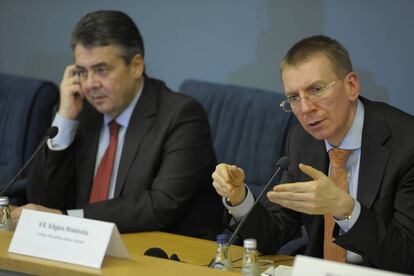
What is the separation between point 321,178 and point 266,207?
69 cm

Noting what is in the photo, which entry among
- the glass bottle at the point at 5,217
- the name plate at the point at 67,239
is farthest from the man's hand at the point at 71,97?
the name plate at the point at 67,239

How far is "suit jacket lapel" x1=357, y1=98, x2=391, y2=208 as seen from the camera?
9.60 ft

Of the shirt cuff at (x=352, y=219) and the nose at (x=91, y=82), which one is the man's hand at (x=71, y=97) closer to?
the nose at (x=91, y=82)

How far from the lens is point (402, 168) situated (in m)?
2.90

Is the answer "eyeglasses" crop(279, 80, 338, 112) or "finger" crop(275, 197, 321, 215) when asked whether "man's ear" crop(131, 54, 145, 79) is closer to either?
"eyeglasses" crop(279, 80, 338, 112)

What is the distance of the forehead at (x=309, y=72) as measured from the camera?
2.96m

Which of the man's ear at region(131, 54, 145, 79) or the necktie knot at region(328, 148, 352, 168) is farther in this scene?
the man's ear at region(131, 54, 145, 79)

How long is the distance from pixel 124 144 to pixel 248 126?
71 centimetres

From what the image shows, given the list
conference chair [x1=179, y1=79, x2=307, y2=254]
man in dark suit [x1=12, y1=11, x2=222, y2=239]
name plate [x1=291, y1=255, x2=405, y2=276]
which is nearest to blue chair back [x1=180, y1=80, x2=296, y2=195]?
conference chair [x1=179, y1=79, x2=307, y2=254]

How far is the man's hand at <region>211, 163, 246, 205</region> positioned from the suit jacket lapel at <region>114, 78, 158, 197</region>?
0.90 meters

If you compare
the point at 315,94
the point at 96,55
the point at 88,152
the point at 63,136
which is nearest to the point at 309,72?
the point at 315,94

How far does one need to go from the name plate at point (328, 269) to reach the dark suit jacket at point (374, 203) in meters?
0.60

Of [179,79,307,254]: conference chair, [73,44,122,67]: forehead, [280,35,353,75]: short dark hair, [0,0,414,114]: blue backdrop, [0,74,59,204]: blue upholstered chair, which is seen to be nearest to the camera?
[280,35,353,75]: short dark hair

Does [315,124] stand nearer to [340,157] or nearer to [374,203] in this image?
[340,157]
